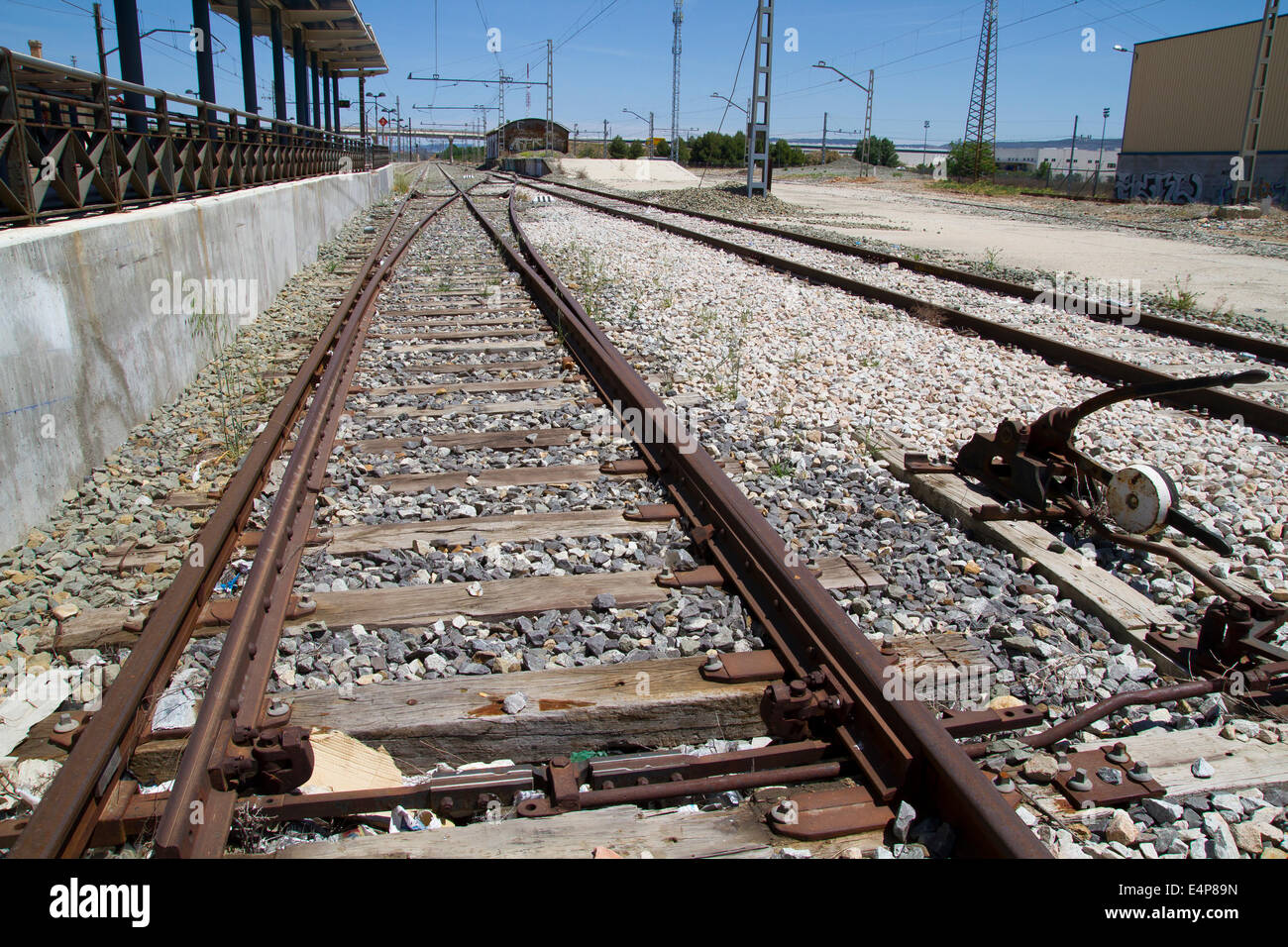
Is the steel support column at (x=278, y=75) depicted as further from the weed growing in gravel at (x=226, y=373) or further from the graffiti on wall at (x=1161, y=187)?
the graffiti on wall at (x=1161, y=187)

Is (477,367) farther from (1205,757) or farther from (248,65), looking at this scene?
(248,65)

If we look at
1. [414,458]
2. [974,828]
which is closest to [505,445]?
[414,458]

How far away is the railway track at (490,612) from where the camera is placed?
204cm

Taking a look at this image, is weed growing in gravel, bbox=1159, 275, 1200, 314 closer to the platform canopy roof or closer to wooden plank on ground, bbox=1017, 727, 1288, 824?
wooden plank on ground, bbox=1017, 727, 1288, 824

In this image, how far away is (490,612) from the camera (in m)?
2.95

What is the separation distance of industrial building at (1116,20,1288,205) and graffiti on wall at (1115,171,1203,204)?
4 centimetres

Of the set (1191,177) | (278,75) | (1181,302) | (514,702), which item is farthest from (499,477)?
(1191,177)

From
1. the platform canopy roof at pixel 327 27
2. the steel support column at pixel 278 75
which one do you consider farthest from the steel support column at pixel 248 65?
the steel support column at pixel 278 75

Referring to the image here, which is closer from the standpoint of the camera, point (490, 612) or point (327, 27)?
point (490, 612)

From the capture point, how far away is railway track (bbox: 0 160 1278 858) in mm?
2037

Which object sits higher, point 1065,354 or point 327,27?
point 327,27

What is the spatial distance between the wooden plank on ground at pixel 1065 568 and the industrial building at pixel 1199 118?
35797 millimetres

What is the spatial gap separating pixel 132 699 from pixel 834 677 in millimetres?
1843
